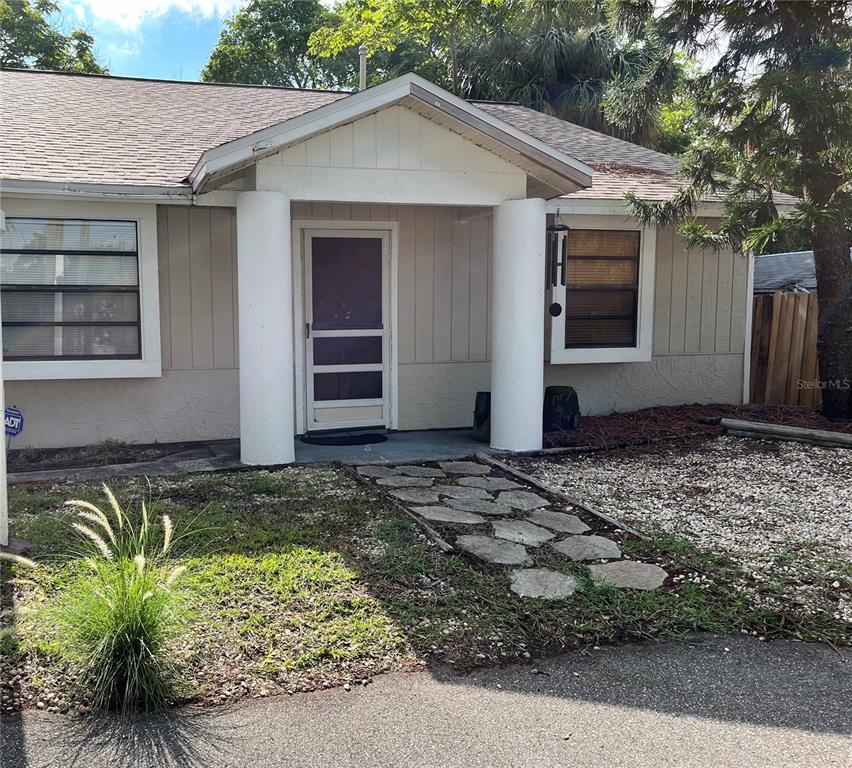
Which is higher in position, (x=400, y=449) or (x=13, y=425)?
(x=13, y=425)

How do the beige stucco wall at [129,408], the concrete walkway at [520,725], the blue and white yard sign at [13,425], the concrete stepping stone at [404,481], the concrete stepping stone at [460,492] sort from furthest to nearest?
the beige stucco wall at [129,408], the concrete stepping stone at [404,481], the concrete stepping stone at [460,492], the blue and white yard sign at [13,425], the concrete walkway at [520,725]

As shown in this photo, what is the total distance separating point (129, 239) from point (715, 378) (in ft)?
22.1

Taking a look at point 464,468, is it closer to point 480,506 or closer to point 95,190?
point 480,506

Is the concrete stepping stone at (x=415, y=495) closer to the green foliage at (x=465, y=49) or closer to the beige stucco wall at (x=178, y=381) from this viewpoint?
the beige stucco wall at (x=178, y=381)

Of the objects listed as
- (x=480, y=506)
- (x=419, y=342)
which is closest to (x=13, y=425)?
(x=480, y=506)

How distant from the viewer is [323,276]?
8.42m

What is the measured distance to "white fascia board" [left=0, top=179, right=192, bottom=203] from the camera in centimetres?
675

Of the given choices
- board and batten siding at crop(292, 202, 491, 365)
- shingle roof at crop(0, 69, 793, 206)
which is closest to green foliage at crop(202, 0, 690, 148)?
shingle roof at crop(0, 69, 793, 206)

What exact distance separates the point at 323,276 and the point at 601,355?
Result: 10.1 ft

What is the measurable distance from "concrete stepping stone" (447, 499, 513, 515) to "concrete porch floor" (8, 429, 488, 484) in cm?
137

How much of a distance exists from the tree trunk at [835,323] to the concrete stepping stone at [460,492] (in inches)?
184

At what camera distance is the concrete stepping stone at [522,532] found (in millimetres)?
5137

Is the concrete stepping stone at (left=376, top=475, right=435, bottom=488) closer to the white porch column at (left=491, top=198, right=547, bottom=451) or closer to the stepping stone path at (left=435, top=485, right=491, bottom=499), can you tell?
the stepping stone path at (left=435, top=485, right=491, bottom=499)

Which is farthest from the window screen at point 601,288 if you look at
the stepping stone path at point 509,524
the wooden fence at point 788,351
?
the stepping stone path at point 509,524
